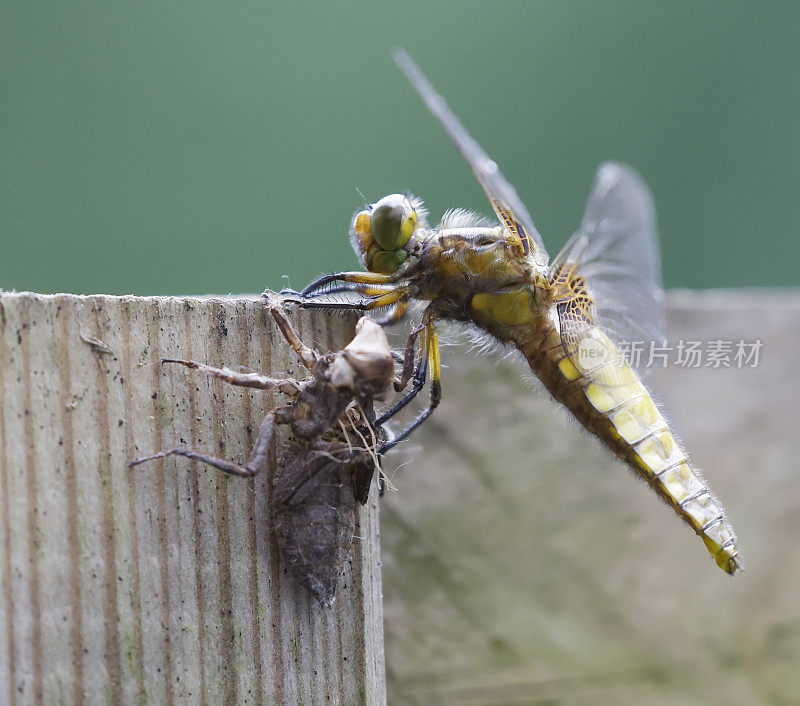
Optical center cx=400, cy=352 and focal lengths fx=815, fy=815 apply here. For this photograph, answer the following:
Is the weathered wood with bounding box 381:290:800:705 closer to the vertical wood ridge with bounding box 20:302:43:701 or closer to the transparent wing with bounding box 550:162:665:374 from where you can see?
the transparent wing with bounding box 550:162:665:374

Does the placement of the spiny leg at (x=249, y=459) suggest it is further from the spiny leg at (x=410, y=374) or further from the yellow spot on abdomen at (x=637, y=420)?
the yellow spot on abdomen at (x=637, y=420)

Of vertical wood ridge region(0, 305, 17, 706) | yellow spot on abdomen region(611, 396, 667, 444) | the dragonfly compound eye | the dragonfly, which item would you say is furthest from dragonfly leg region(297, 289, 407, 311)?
yellow spot on abdomen region(611, 396, 667, 444)

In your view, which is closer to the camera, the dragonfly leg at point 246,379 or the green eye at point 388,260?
the dragonfly leg at point 246,379

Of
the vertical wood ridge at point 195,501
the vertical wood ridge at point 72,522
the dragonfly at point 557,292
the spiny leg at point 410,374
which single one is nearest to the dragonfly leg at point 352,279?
the dragonfly at point 557,292

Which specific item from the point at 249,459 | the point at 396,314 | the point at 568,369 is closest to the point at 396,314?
the point at 396,314

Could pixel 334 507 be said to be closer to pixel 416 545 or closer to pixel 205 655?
pixel 205 655

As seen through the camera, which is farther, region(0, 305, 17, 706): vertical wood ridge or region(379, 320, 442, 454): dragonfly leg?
region(379, 320, 442, 454): dragonfly leg
